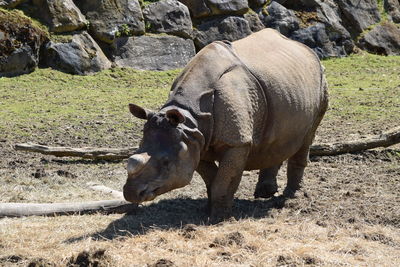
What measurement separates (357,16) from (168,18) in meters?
5.95

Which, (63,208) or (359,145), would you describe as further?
(359,145)

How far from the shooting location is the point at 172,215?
723 cm

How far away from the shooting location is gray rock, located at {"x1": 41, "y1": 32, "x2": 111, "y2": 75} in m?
14.7

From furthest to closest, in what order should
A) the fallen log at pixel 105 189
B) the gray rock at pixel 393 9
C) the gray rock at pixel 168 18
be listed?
the gray rock at pixel 393 9 < the gray rock at pixel 168 18 < the fallen log at pixel 105 189

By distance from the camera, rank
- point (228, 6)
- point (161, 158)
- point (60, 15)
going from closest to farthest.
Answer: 1. point (161, 158)
2. point (60, 15)
3. point (228, 6)

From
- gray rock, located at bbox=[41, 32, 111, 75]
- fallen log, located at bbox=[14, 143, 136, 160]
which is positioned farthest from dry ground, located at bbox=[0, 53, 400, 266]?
gray rock, located at bbox=[41, 32, 111, 75]

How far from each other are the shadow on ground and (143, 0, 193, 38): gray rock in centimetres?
907

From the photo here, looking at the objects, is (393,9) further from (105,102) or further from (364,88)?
(105,102)

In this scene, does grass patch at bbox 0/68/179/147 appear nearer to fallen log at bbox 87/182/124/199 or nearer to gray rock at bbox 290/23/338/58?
fallen log at bbox 87/182/124/199

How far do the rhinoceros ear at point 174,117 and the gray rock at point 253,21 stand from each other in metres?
11.7

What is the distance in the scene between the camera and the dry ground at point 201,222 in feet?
18.8

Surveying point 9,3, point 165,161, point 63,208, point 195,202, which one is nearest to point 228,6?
point 9,3

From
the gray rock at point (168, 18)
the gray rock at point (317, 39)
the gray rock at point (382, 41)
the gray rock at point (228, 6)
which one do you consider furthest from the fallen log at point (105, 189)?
the gray rock at point (382, 41)

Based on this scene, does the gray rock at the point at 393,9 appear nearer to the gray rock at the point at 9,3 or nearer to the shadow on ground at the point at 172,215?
the gray rock at the point at 9,3
